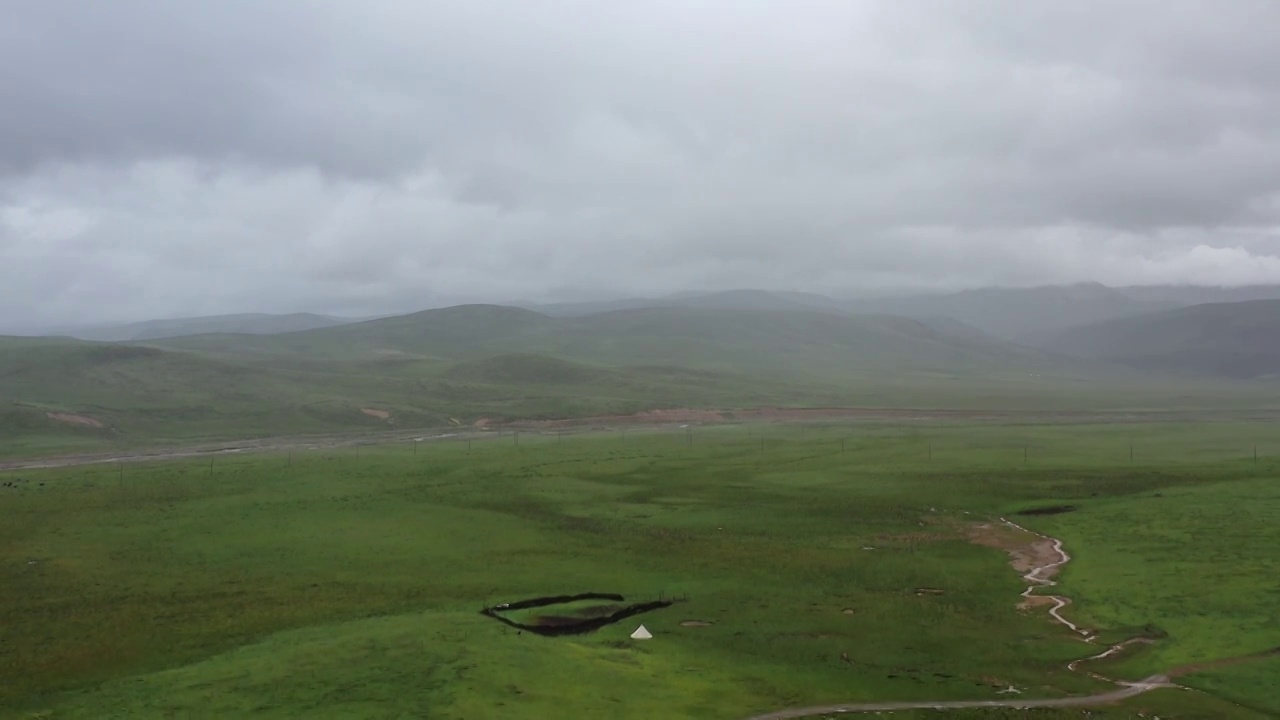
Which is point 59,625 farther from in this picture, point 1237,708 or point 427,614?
point 1237,708

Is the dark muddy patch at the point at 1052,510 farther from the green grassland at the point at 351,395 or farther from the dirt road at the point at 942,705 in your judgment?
the green grassland at the point at 351,395

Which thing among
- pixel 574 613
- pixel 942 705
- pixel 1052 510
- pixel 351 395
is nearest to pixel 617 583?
pixel 574 613

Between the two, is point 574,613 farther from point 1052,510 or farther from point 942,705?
point 1052,510

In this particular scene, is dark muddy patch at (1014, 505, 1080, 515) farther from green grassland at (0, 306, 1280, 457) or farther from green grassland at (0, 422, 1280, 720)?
green grassland at (0, 306, 1280, 457)

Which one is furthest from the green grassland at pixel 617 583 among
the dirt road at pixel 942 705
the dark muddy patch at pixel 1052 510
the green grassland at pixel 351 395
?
the green grassland at pixel 351 395

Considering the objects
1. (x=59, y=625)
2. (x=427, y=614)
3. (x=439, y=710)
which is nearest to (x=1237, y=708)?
(x=439, y=710)

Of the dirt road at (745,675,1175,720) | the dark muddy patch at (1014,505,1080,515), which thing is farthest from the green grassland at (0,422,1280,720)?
the dark muddy patch at (1014,505,1080,515)
